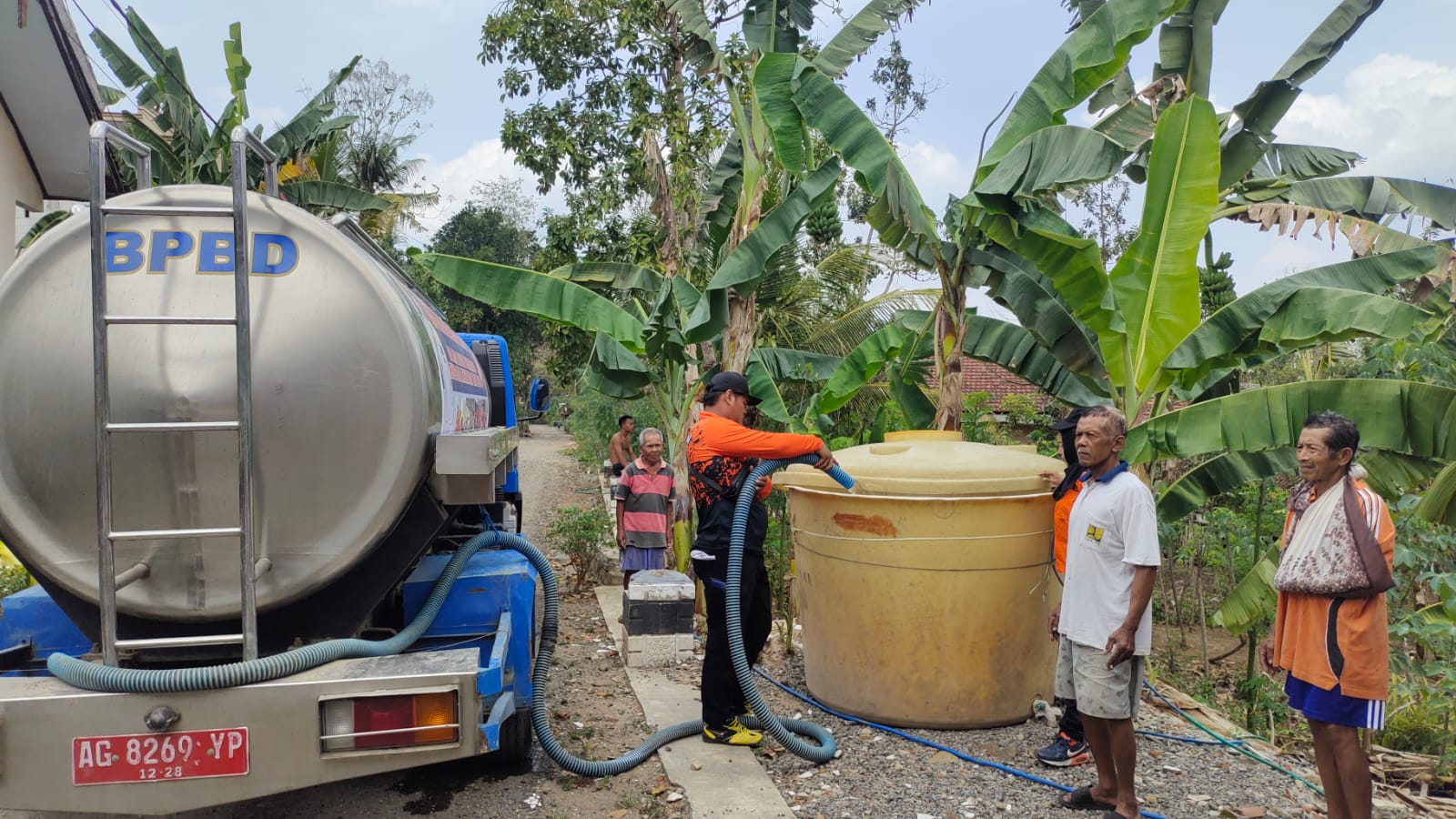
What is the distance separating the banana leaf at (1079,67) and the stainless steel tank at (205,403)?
15.8 ft

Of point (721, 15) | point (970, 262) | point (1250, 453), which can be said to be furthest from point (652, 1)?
point (1250, 453)

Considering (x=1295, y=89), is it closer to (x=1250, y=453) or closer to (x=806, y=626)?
(x=1250, y=453)

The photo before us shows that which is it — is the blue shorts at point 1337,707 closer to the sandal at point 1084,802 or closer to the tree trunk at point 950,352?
the sandal at point 1084,802

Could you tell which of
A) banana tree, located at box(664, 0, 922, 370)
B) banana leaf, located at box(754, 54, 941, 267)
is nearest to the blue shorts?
banana leaf, located at box(754, 54, 941, 267)

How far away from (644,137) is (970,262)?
6431mm

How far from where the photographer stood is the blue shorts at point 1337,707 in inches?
146

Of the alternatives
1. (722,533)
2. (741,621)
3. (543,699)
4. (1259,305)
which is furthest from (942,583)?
(1259,305)

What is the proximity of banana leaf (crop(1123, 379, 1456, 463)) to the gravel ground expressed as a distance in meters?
1.70

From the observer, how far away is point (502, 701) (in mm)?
4059

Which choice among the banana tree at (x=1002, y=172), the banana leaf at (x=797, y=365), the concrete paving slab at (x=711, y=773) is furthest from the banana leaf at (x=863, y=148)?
the concrete paving slab at (x=711, y=773)

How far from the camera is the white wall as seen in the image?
1095cm

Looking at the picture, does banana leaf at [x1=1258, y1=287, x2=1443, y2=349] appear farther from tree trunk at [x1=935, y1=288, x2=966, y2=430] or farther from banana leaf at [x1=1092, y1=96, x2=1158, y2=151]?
banana leaf at [x1=1092, y1=96, x2=1158, y2=151]

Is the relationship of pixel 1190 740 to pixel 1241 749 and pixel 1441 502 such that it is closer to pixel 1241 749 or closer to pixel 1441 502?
pixel 1241 749

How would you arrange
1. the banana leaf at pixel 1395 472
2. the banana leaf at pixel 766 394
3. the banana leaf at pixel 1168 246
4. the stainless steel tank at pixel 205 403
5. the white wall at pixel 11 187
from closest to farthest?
the stainless steel tank at pixel 205 403 → the banana leaf at pixel 1168 246 → the banana leaf at pixel 1395 472 → the banana leaf at pixel 766 394 → the white wall at pixel 11 187
